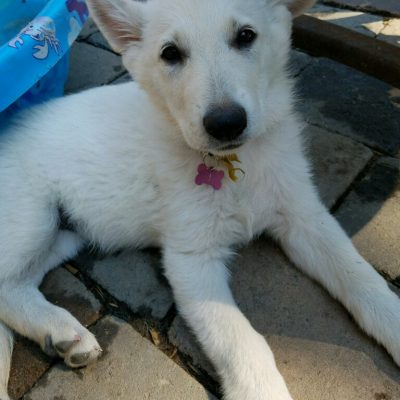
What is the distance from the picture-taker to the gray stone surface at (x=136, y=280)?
250 centimetres

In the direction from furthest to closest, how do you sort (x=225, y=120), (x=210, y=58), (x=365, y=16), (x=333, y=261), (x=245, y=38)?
(x=365, y=16) < (x=333, y=261) < (x=245, y=38) < (x=210, y=58) < (x=225, y=120)

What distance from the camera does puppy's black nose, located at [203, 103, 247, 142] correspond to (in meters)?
1.87

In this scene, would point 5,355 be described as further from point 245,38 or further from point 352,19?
point 352,19

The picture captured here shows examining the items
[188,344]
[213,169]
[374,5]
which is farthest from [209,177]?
[374,5]

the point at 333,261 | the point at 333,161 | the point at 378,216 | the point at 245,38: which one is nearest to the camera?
the point at 245,38

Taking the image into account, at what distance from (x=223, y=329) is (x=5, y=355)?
1.10 metres

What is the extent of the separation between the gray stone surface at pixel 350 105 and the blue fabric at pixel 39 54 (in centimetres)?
180

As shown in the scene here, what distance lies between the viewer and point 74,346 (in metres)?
2.22

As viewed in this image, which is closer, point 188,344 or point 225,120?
point 225,120

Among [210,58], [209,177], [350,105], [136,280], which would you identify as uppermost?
[210,58]

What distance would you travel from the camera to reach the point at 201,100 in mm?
1927

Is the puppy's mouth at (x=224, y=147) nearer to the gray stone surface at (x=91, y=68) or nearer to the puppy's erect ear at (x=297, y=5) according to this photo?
the puppy's erect ear at (x=297, y=5)

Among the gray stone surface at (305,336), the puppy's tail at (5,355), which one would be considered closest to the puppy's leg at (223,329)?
the gray stone surface at (305,336)

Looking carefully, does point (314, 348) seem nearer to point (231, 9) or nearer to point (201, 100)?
point (201, 100)
